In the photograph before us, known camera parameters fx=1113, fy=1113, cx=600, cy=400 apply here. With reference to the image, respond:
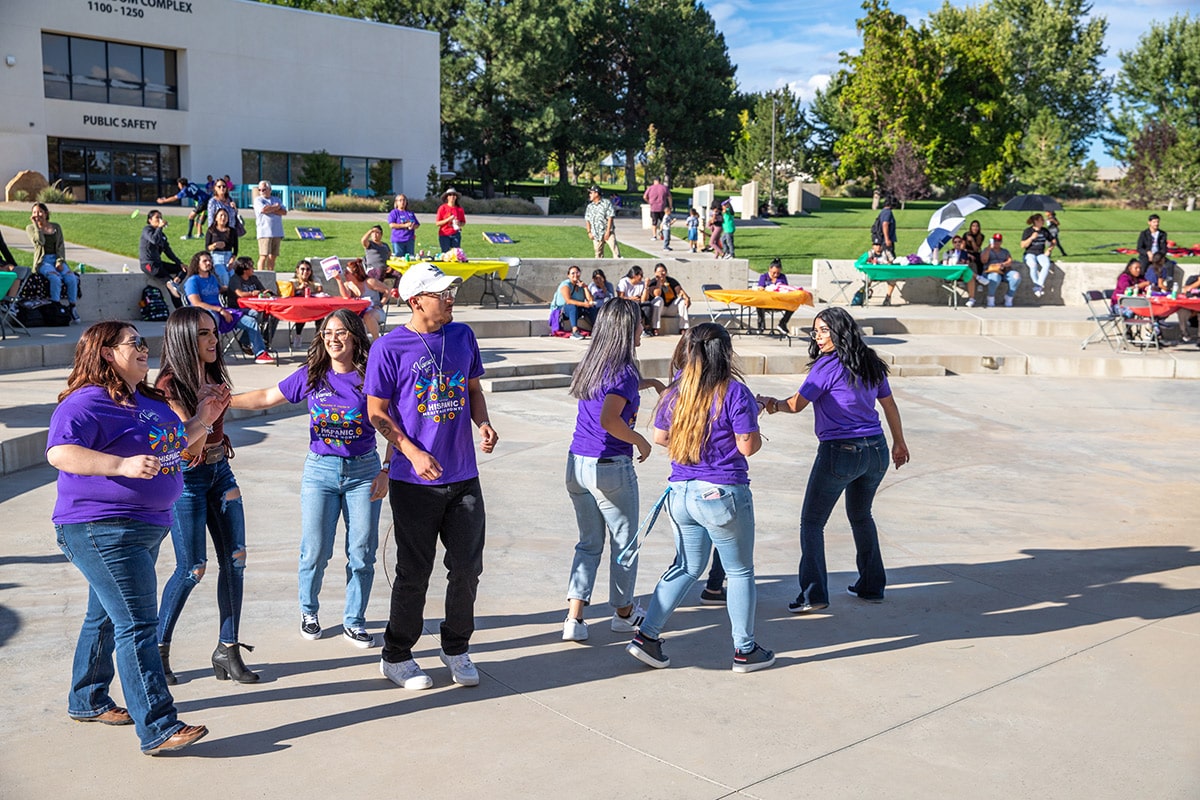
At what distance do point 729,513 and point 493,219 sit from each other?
3364cm

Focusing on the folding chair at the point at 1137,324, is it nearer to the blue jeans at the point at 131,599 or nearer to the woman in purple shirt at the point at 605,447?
the woman in purple shirt at the point at 605,447

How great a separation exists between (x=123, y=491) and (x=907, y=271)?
727 inches

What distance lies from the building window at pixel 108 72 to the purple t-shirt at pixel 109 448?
3860cm

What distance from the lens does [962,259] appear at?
22562mm

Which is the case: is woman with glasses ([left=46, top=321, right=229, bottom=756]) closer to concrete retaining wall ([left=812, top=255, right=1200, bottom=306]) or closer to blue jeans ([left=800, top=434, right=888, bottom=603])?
blue jeans ([left=800, top=434, right=888, bottom=603])

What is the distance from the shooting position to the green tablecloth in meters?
20.7

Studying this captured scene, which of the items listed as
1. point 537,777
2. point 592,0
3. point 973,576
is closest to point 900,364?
point 973,576

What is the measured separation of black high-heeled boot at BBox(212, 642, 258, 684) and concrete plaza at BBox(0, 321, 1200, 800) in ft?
0.23

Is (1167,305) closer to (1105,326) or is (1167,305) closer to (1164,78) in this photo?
(1105,326)

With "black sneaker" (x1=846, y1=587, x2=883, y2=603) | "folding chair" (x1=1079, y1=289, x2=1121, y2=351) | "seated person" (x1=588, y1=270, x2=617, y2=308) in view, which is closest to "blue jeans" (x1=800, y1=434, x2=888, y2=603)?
"black sneaker" (x1=846, y1=587, x2=883, y2=603)

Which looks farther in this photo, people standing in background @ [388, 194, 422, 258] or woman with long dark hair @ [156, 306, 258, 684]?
people standing in background @ [388, 194, 422, 258]

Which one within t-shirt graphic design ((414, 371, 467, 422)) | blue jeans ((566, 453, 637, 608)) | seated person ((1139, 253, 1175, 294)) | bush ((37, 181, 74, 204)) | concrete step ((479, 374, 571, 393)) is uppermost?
bush ((37, 181, 74, 204))

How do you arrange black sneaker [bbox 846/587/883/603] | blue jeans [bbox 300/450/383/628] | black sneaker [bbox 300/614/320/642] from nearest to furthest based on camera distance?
blue jeans [bbox 300/450/383/628], black sneaker [bbox 300/614/320/642], black sneaker [bbox 846/587/883/603]

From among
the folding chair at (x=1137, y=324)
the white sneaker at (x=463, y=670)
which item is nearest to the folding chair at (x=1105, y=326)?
the folding chair at (x=1137, y=324)
